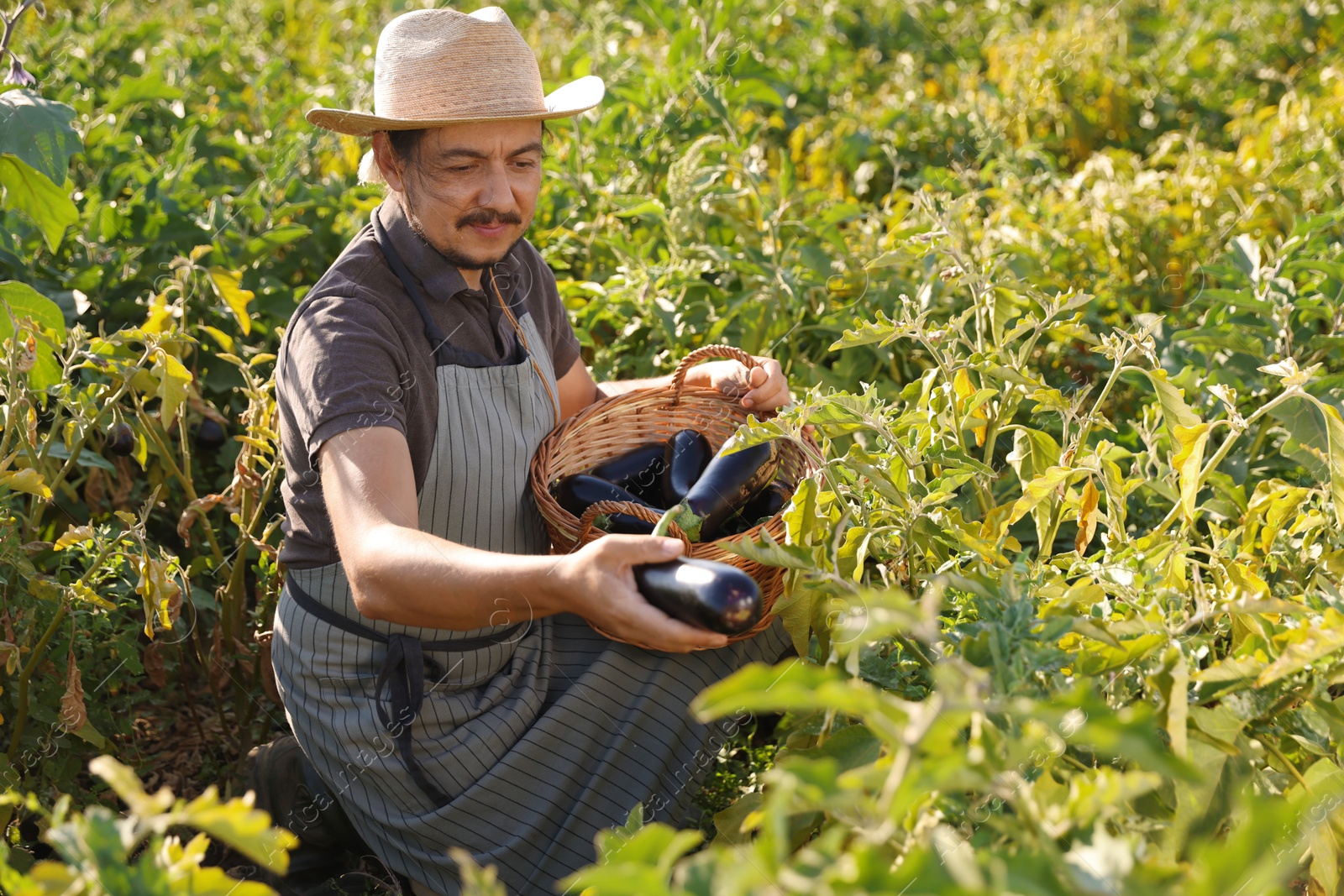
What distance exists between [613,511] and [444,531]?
0.27 m

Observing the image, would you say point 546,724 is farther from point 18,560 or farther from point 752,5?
point 752,5

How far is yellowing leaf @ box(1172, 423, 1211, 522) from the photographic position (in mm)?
1487

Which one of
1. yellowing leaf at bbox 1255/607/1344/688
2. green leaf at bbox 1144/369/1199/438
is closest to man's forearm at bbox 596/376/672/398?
green leaf at bbox 1144/369/1199/438

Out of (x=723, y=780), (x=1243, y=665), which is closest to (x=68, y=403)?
(x=723, y=780)

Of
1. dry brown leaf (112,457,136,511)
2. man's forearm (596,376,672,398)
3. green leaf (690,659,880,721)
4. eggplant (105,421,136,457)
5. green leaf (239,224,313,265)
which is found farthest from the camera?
green leaf (239,224,313,265)

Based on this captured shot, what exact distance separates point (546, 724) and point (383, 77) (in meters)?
1.05

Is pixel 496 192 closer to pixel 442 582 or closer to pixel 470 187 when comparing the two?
pixel 470 187

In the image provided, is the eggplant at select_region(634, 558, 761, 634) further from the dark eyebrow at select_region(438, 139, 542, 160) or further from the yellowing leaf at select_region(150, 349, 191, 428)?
the yellowing leaf at select_region(150, 349, 191, 428)

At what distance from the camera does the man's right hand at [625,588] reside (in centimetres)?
132

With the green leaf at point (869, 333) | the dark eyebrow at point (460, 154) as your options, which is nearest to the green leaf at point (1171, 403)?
the green leaf at point (869, 333)

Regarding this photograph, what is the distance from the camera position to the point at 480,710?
173cm

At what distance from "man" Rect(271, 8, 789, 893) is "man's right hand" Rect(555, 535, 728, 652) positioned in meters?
0.17

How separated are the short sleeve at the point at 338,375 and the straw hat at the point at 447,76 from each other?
308mm

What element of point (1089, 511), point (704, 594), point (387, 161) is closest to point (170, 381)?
point (387, 161)
